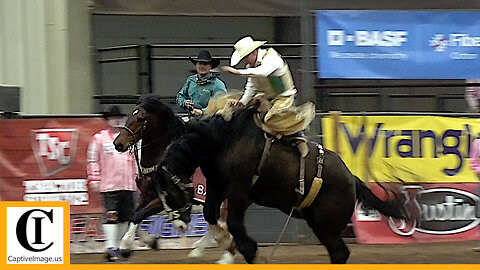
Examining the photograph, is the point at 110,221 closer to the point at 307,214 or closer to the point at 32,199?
the point at 32,199

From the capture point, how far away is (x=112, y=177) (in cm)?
1020

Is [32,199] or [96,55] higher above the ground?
[96,55]

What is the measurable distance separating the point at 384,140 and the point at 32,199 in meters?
4.37

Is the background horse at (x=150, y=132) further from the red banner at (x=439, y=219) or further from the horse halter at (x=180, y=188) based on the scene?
the red banner at (x=439, y=219)

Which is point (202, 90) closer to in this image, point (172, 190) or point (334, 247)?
point (172, 190)

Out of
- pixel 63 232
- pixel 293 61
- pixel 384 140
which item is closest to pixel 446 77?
pixel 384 140

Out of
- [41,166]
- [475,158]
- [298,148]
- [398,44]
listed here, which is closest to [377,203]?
[298,148]

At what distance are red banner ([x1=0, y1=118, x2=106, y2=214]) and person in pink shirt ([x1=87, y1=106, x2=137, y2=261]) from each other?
92 cm

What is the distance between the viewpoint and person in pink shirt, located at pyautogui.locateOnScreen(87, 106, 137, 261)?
33.4 ft

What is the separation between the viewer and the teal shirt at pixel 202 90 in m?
10.5

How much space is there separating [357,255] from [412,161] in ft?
5.43

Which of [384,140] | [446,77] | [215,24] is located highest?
[215,24]

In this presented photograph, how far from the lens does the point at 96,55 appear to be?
44.2 ft

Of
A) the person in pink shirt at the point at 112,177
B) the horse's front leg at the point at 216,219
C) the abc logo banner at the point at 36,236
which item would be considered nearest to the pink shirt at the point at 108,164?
the person in pink shirt at the point at 112,177
